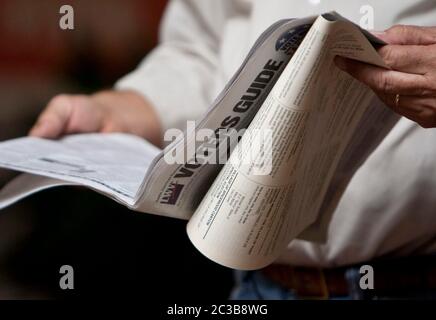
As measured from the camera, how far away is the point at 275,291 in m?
0.69

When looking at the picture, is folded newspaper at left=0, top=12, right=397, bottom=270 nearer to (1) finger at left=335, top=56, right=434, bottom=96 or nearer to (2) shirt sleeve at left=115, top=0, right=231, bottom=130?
(1) finger at left=335, top=56, right=434, bottom=96

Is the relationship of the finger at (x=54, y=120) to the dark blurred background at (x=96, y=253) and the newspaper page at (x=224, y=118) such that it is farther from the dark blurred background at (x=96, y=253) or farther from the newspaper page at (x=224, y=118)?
the newspaper page at (x=224, y=118)

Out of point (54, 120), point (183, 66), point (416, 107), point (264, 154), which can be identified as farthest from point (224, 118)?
point (183, 66)

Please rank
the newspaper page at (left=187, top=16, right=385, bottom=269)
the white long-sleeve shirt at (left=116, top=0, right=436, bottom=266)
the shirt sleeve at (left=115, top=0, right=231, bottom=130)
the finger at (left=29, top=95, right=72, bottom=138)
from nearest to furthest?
the newspaper page at (left=187, top=16, right=385, bottom=269)
the white long-sleeve shirt at (left=116, top=0, right=436, bottom=266)
the finger at (left=29, top=95, right=72, bottom=138)
the shirt sleeve at (left=115, top=0, right=231, bottom=130)

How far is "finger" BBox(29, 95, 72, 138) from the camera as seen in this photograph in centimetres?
67

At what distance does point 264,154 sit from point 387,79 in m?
0.10

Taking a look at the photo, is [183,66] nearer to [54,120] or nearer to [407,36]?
[54,120]

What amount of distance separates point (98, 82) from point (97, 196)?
932 mm

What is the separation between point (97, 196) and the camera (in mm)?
777

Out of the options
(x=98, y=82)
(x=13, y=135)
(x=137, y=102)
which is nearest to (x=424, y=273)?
(x=137, y=102)

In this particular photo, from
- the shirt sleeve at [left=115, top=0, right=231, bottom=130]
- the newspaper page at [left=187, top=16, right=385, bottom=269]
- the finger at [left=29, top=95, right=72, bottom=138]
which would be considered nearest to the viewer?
the newspaper page at [left=187, top=16, right=385, bottom=269]

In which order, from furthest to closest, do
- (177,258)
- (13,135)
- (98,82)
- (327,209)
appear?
1. (98,82)
2. (13,135)
3. (177,258)
4. (327,209)

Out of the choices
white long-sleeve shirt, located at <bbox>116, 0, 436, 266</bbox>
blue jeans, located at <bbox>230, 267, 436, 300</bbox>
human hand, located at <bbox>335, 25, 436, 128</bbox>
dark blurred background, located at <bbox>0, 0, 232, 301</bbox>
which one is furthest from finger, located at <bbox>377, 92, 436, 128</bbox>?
dark blurred background, located at <bbox>0, 0, 232, 301</bbox>

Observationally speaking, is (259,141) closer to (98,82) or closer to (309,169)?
(309,169)
